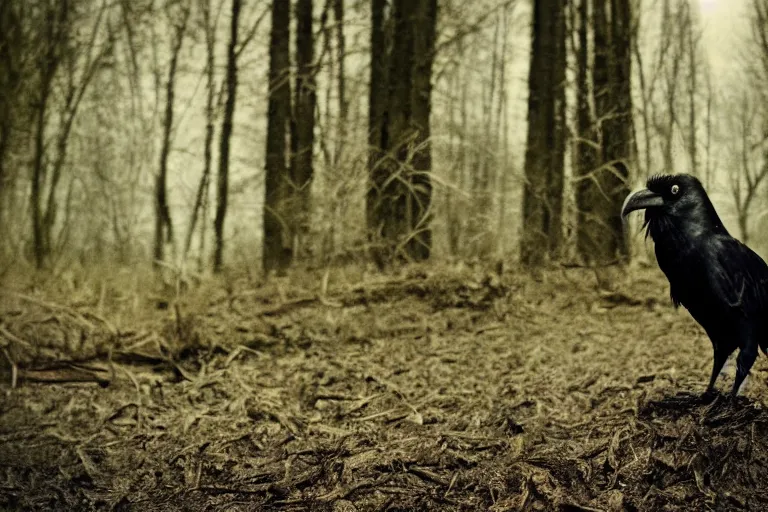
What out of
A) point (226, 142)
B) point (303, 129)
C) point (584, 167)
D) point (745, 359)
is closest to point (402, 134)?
point (303, 129)

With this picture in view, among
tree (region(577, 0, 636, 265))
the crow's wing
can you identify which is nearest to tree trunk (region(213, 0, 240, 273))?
tree (region(577, 0, 636, 265))

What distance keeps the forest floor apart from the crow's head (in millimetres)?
1019

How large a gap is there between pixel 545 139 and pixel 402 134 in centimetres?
120

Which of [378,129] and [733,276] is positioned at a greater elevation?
[378,129]

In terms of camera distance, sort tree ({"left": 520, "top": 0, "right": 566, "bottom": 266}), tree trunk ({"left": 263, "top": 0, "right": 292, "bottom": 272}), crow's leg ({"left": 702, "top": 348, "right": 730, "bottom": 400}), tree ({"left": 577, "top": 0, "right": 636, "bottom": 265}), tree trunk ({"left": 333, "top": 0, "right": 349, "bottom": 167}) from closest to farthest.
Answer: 1. crow's leg ({"left": 702, "top": 348, "right": 730, "bottom": 400})
2. tree ({"left": 577, "top": 0, "right": 636, "bottom": 265})
3. tree ({"left": 520, "top": 0, "right": 566, "bottom": 266})
4. tree trunk ({"left": 333, "top": 0, "right": 349, "bottom": 167})
5. tree trunk ({"left": 263, "top": 0, "right": 292, "bottom": 272})

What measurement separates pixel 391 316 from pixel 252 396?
127 cm

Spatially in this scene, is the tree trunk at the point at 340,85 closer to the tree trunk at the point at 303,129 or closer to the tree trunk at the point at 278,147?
the tree trunk at the point at 303,129

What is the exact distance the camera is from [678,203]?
3.47 m

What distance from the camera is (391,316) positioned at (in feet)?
18.9

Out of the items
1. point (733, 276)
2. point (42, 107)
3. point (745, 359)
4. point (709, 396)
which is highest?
point (42, 107)

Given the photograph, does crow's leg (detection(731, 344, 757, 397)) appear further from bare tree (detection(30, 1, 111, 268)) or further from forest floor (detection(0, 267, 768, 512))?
bare tree (detection(30, 1, 111, 268))

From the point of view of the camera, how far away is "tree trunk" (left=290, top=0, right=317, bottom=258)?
6.65 m

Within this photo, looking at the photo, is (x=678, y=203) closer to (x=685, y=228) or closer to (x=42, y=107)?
(x=685, y=228)

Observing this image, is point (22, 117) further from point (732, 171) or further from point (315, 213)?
point (732, 171)
